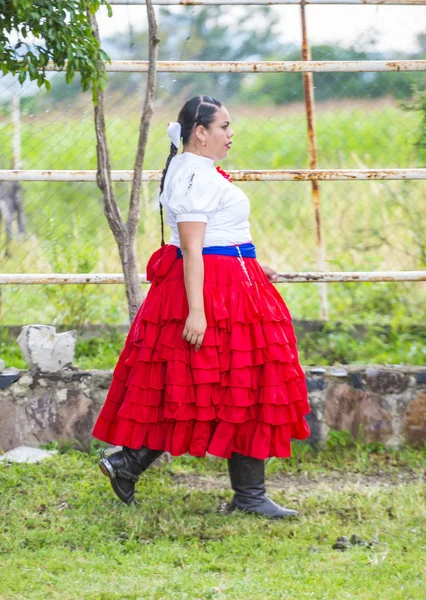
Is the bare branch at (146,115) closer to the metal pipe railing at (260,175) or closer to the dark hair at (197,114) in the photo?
the metal pipe railing at (260,175)

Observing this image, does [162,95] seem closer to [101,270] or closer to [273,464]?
[101,270]

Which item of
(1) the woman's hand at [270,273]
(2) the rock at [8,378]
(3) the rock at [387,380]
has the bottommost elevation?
(3) the rock at [387,380]

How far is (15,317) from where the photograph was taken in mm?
5324

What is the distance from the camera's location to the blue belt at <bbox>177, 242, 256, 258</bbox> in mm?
3561

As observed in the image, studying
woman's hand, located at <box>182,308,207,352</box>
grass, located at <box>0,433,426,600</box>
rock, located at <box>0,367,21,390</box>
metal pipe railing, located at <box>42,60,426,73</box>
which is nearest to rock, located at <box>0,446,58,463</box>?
grass, located at <box>0,433,426,600</box>

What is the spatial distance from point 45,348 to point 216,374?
4.09 feet

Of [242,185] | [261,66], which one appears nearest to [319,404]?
[261,66]

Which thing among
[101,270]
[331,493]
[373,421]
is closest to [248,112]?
[101,270]

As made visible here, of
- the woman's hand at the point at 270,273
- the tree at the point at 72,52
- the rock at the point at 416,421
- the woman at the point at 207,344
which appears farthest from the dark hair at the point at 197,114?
the rock at the point at 416,421

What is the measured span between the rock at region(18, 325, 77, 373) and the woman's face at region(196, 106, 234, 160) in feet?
4.46

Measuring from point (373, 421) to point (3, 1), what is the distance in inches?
106

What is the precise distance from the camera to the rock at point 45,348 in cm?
438

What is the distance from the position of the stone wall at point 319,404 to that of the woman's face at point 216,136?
1.39 meters

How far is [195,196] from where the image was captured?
3.42 meters
